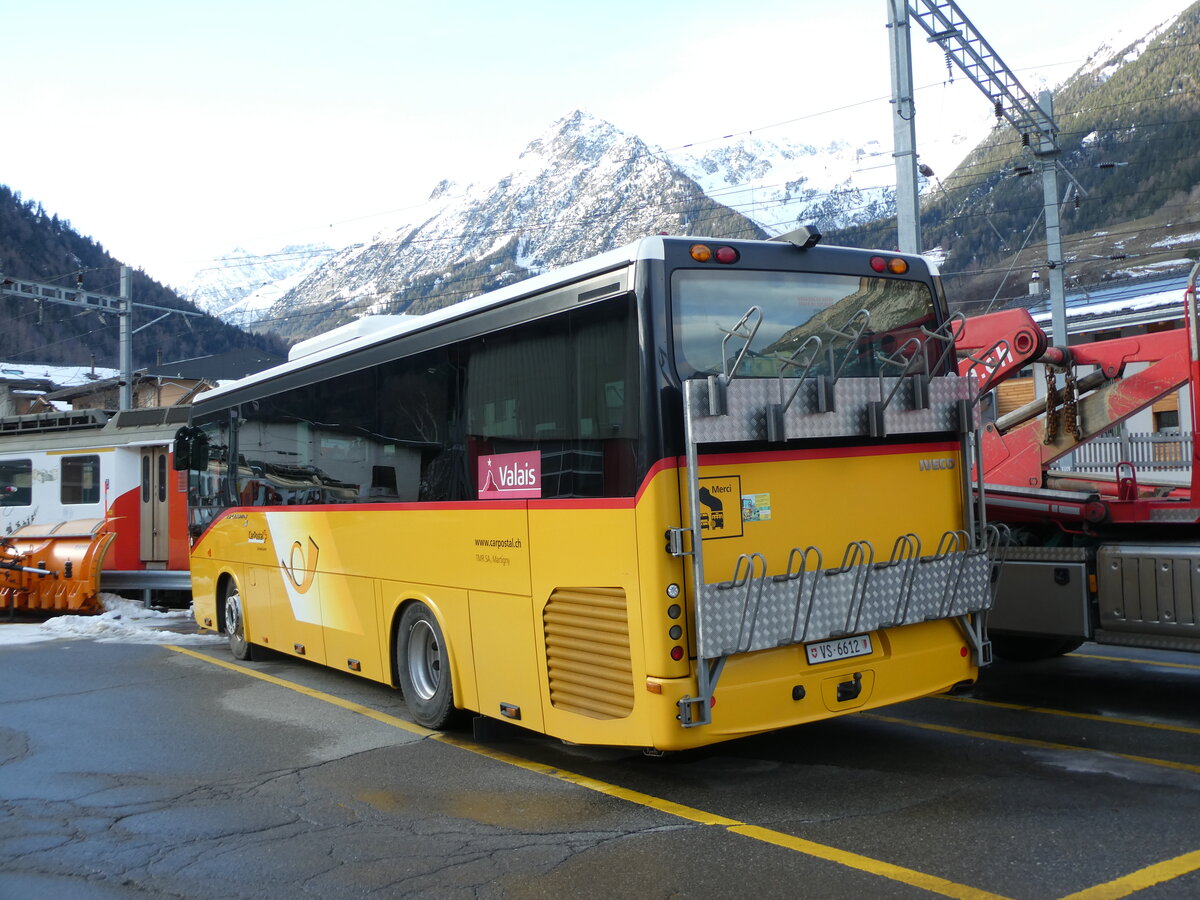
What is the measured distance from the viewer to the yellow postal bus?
5.51 m

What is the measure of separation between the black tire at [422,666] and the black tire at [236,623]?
402 cm

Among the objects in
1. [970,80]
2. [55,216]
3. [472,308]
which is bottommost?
[472,308]

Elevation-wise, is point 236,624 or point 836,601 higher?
point 836,601

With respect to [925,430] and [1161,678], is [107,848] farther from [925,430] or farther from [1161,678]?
[1161,678]

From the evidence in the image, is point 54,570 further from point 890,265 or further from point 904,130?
point 890,265

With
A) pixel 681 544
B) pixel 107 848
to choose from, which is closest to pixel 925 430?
pixel 681 544

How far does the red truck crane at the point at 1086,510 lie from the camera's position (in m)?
7.41

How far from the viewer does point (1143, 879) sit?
446 centimetres

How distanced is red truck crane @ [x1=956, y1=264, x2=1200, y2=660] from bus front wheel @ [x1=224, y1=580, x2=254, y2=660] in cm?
753

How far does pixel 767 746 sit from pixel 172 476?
1311 cm

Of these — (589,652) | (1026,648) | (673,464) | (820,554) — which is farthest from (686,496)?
(1026,648)

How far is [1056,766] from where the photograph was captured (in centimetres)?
624

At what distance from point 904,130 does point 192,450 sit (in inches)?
358

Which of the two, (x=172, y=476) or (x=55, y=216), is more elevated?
(x=55, y=216)
